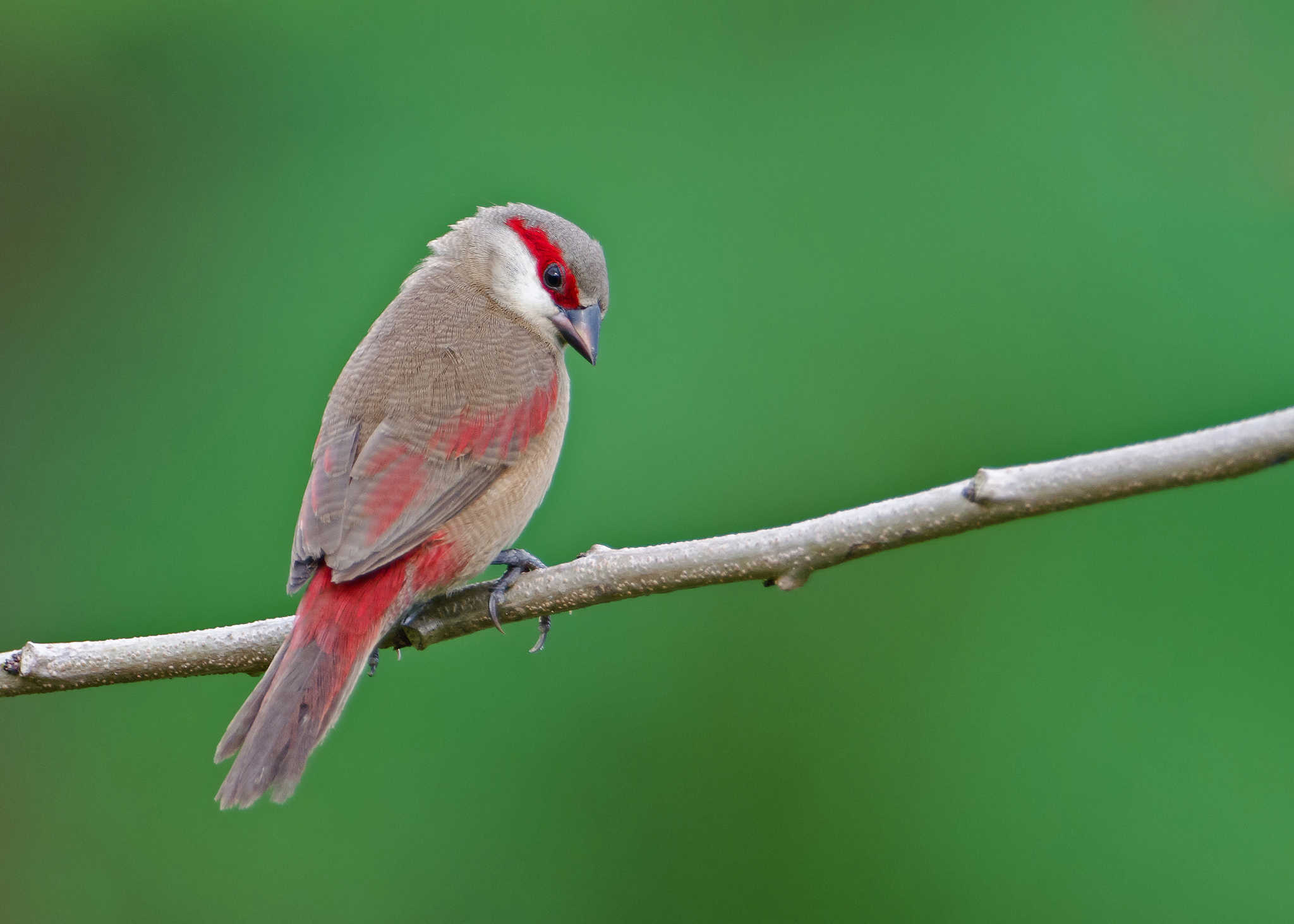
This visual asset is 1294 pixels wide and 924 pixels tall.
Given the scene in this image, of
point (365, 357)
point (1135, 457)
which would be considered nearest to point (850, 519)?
point (1135, 457)

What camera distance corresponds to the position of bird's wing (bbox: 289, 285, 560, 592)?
9.43ft

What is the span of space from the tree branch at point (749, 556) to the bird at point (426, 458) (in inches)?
4.9

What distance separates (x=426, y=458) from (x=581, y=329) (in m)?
0.80

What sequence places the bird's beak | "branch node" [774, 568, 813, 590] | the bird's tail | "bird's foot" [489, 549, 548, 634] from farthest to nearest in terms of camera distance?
the bird's beak < "bird's foot" [489, 549, 548, 634] < the bird's tail < "branch node" [774, 568, 813, 590]

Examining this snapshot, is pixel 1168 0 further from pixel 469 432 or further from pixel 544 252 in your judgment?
pixel 469 432

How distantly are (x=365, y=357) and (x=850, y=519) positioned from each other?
1.70m

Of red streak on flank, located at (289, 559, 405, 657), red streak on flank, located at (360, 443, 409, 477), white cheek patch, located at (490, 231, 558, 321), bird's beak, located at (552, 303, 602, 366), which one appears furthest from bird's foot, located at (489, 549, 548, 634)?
white cheek patch, located at (490, 231, 558, 321)

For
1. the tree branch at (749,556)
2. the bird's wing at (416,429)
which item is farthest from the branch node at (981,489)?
the bird's wing at (416,429)

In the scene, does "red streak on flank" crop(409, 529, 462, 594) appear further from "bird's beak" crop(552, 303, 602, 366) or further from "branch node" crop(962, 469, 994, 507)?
"branch node" crop(962, 469, 994, 507)

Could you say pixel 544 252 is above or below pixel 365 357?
above

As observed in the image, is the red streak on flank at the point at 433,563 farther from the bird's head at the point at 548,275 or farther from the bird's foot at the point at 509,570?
the bird's head at the point at 548,275

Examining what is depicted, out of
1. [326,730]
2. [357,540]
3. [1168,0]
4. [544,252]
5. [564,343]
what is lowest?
[326,730]

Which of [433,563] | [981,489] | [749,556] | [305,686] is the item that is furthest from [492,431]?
[981,489]

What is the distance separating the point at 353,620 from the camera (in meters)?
2.73
